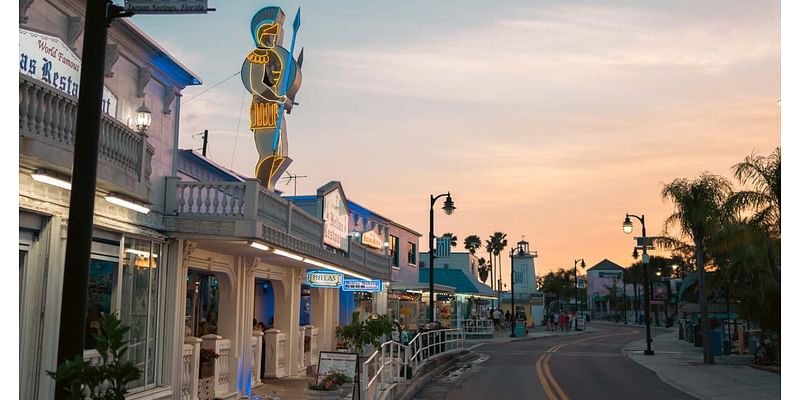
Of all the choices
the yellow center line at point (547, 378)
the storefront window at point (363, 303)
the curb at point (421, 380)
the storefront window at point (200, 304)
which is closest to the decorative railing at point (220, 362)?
the storefront window at point (200, 304)

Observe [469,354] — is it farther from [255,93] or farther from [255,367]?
[255,93]

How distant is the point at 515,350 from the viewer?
39.5 meters

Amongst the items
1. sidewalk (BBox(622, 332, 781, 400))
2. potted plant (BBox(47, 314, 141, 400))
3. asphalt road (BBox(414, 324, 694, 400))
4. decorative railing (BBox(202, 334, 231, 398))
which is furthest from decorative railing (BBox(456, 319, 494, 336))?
potted plant (BBox(47, 314, 141, 400))

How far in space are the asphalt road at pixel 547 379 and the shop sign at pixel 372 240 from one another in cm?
690

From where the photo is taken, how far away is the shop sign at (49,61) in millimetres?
9859

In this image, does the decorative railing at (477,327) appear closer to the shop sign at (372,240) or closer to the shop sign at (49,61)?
the shop sign at (372,240)

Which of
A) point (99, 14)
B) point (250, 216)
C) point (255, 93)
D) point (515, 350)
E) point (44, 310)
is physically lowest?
point (515, 350)

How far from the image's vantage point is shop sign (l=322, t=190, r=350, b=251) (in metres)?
23.7

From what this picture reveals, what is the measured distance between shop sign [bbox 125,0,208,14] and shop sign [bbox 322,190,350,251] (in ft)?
52.3

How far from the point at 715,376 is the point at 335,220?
1402 cm

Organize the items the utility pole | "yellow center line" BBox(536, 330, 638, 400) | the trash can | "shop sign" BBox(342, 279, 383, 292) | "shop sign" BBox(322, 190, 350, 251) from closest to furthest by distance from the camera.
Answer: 1. the utility pole
2. "yellow center line" BBox(536, 330, 638, 400)
3. "shop sign" BBox(322, 190, 350, 251)
4. "shop sign" BBox(342, 279, 383, 292)
5. the trash can

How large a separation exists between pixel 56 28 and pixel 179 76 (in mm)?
3658

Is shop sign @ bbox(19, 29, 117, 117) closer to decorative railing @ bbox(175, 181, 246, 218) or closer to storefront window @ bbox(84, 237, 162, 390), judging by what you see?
storefront window @ bbox(84, 237, 162, 390)

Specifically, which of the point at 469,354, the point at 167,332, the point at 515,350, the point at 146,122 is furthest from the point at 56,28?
the point at 515,350
